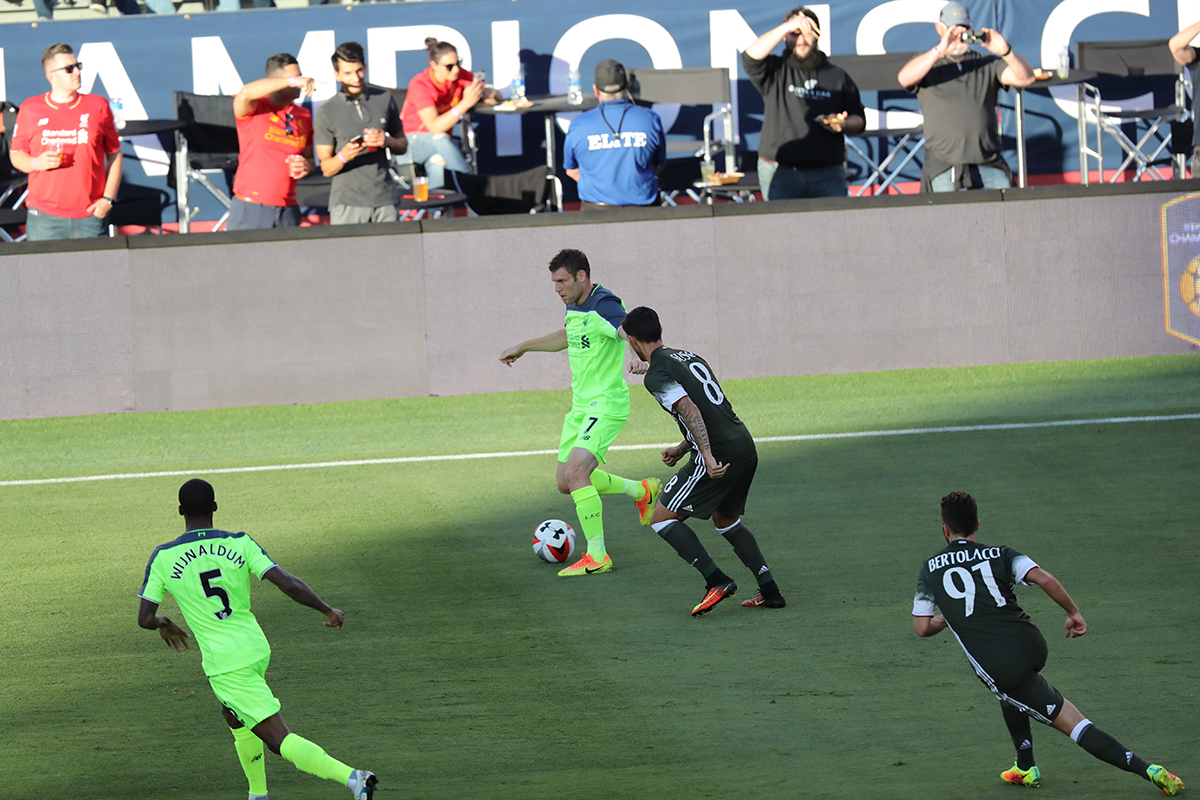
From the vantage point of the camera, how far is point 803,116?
1488cm

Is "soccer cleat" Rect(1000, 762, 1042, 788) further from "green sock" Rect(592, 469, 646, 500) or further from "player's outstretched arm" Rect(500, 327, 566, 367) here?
"player's outstretched arm" Rect(500, 327, 566, 367)

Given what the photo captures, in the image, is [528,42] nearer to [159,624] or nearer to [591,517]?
[591,517]

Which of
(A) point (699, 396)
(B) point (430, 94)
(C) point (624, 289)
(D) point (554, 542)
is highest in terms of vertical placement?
(B) point (430, 94)

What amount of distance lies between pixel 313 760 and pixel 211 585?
0.84 metres

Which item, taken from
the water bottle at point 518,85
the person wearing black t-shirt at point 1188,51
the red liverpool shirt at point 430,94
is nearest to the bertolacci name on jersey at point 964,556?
the person wearing black t-shirt at point 1188,51

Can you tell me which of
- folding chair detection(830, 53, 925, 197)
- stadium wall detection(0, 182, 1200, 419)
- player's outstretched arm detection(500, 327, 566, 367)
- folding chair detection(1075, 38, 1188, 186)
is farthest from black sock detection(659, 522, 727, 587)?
folding chair detection(1075, 38, 1188, 186)

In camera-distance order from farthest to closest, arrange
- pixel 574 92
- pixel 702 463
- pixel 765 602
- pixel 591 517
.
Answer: pixel 574 92
pixel 591 517
pixel 765 602
pixel 702 463

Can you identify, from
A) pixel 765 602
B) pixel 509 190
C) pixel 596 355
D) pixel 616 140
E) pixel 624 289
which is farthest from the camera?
pixel 509 190

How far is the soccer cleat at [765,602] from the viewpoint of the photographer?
8555 mm

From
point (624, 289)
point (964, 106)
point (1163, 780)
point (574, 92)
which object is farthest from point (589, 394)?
point (574, 92)

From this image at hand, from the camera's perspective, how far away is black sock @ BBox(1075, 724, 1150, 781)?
218 inches

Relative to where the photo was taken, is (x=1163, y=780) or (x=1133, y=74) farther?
(x=1133, y=74)

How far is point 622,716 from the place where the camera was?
6.93 meters

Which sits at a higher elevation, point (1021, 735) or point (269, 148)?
point (269, 148)
